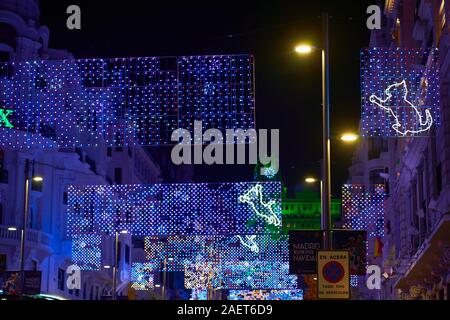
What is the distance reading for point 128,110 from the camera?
23.3 metres

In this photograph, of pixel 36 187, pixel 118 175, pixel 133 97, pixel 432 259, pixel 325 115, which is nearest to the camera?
pixel 325 115

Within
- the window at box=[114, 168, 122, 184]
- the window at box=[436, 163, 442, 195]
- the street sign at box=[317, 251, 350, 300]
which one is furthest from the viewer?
the window at box=[114, 168, 122, 184]

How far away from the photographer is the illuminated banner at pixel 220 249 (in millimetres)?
42000

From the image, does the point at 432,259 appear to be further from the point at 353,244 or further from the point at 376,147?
the point at 376,147

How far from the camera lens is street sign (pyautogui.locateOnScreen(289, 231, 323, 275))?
1994cm

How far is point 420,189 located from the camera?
37.8m

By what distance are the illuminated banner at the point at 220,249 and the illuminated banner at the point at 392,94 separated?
1964cm

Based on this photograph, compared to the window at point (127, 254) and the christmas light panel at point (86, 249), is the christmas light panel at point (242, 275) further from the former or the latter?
the window at point (127, 254)

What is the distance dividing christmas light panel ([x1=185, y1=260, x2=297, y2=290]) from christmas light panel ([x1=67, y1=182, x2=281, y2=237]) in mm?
9008

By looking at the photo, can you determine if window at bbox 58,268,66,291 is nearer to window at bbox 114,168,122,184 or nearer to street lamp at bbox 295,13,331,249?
window at bbox 114,168,122,184

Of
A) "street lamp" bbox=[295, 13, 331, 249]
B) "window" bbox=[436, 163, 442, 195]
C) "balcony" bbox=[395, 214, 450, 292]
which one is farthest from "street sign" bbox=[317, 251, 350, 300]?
"window" bbox=[436, 163, 442, 195]

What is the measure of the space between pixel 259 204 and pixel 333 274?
17137 millimetres

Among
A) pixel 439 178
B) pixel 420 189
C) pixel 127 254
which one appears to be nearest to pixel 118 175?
pixel 127 254

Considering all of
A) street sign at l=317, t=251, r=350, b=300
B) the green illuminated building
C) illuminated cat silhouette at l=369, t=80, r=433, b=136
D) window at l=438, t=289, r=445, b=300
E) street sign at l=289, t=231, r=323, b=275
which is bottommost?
window at l=438, t=289, r=445, b=300
